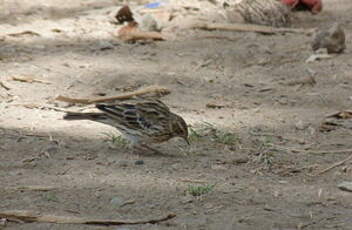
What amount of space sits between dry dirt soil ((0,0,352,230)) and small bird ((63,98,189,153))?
126 millimetres

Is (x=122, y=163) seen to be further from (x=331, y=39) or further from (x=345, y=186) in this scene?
(x=331, y=39)

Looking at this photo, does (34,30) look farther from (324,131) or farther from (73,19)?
(324,131)

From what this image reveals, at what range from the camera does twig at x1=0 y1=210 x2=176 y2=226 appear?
4.95 metres

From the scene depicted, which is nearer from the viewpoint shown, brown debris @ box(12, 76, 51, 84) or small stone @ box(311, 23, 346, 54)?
brown debris @ box(12, 76, 51, 84)

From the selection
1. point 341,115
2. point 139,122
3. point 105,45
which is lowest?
point 105,45

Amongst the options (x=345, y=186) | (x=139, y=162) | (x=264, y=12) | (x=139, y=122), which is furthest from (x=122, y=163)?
(x=264, y=12)

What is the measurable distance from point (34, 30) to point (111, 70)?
132cm

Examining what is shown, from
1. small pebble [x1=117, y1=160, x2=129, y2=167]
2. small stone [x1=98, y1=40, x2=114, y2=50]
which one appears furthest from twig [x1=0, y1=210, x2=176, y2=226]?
small stone [x1=98, y1=40, x2=114, y2=50]

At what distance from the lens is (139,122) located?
6.39 m

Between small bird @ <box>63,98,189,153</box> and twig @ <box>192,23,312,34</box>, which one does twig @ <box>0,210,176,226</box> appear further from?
twig @ <box>192,23,312,34</box>

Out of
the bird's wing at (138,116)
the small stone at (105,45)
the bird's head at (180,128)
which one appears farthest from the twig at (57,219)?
the small stone at (105,45)

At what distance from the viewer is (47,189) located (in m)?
5.41

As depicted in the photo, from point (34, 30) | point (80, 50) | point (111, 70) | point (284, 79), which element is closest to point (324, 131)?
point (284, 79)

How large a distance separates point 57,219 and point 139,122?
155 centimetres
